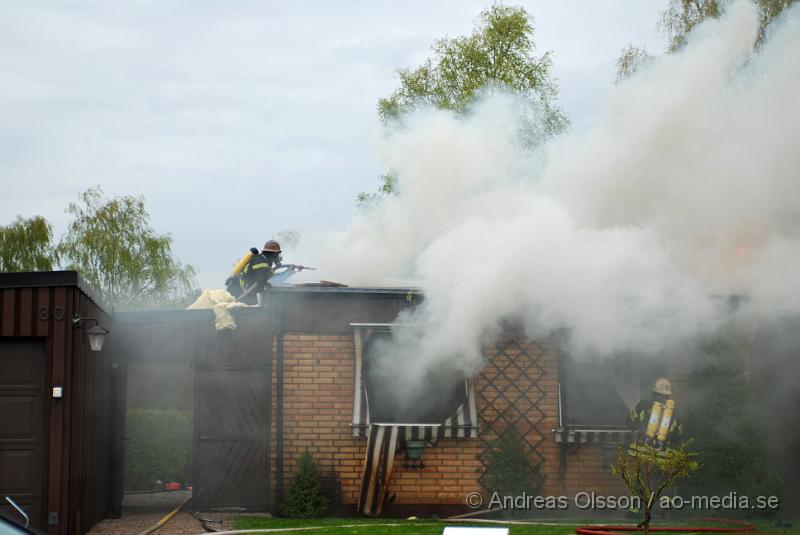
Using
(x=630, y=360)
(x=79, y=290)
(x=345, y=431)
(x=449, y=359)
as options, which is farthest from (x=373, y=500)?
(x=79, y=290)

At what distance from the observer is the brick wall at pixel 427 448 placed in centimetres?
1503

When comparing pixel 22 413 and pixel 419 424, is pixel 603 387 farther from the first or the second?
pixel 22 413

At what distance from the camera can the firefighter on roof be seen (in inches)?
639

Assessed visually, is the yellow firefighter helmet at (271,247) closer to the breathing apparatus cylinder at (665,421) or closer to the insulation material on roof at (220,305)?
the insulation material on roof at (220,305)

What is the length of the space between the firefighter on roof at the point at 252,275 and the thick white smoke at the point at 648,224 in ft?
8.28

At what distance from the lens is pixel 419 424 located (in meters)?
14.9

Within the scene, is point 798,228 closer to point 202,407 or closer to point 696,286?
point 696,286

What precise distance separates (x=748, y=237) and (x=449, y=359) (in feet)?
16.2

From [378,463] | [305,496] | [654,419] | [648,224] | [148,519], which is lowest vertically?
[148,519]

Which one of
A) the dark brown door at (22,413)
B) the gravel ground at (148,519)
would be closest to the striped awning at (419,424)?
the gravel ground at (148,519)

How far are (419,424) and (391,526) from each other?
6.09 ft

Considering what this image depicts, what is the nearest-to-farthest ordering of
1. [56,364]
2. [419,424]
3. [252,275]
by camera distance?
[56,364] → [419,424] → [252,275]

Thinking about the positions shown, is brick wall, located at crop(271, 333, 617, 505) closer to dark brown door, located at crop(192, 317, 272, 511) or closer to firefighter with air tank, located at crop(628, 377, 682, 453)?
dark brown door, located at crop(192, 317, 272, 511)

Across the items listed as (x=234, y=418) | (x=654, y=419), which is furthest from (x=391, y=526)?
(x=654, y=419)
